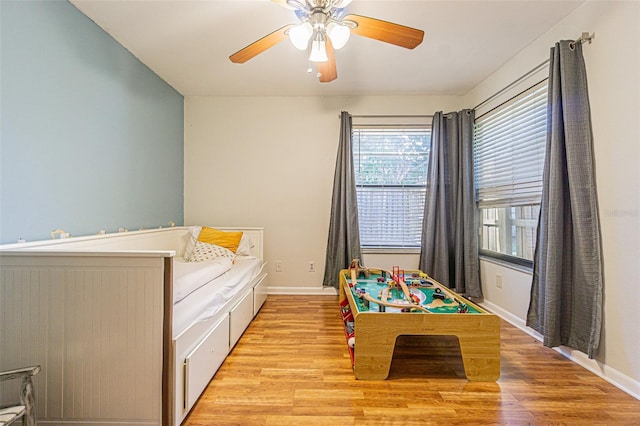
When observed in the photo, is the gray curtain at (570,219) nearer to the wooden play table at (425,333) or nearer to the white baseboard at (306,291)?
the wooden play table at (425,333)

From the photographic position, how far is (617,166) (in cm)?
176

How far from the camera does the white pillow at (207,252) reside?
2924 millimetres

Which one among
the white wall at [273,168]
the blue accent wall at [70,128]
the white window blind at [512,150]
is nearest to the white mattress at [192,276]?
the blue accent wall at [70,128]

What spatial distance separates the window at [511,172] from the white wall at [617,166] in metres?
0.46

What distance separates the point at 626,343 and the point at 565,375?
1.26ft

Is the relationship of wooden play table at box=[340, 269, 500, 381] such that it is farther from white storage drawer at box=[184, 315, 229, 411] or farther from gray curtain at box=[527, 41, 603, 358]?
white storage drawer at box=[184, 315, 229, 411]

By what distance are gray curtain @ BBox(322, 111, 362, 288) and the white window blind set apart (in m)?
1.39

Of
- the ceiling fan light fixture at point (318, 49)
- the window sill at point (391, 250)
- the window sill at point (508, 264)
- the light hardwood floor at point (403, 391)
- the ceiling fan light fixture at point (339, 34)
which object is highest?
the ceiling fan light fixture at point (339, 34)

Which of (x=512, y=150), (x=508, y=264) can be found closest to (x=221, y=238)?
(x=508, y=264)

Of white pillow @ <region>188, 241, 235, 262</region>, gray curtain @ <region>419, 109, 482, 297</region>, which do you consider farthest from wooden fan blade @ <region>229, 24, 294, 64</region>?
gray curtain @ <region>419, 109, 482, 297</region>

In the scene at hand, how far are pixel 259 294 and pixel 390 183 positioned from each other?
6.56ft

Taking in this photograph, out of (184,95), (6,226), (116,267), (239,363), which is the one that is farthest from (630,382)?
(184,95)

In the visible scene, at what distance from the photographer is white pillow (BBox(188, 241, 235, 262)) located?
2.92m

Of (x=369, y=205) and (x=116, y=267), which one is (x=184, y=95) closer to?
(x=369, y=205)
